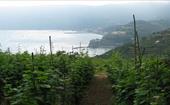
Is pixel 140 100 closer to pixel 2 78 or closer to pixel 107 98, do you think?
pixel 2 78

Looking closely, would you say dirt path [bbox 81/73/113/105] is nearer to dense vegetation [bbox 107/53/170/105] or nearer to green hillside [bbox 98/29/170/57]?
green hillside [bbox 98/29/170/57]

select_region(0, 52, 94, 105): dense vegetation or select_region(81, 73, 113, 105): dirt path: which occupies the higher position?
select_region(0, 52, 94, 105): dense vegetation

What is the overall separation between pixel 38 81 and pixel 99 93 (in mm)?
10929

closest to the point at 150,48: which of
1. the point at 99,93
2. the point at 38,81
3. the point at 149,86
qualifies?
the point at 99,93

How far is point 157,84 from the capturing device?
8.39 metres

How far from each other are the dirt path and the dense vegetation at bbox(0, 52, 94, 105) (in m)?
1.11

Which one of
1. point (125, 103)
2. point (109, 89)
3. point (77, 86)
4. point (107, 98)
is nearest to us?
point (125, 103)

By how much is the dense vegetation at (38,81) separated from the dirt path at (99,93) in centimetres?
111

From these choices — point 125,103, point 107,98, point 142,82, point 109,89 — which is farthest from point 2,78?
point 109,89

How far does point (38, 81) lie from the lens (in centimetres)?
812

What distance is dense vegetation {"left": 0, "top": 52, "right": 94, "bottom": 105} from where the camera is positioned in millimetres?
7883

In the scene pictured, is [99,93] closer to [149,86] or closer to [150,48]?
[149,86]

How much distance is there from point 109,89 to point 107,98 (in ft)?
6.18

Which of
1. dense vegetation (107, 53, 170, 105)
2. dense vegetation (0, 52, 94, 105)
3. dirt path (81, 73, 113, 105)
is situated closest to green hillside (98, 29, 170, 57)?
dense vegetation (107, 53, 170, 105)
